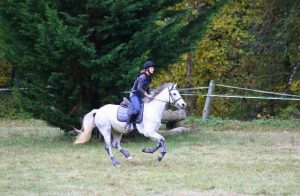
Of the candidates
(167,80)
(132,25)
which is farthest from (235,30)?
(132,25)

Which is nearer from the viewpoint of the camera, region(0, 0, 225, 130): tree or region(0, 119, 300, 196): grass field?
region(0, 119, 300, 196): grass field

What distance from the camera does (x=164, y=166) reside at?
13.5 metres

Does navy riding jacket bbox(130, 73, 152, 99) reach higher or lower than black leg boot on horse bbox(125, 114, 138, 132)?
higher

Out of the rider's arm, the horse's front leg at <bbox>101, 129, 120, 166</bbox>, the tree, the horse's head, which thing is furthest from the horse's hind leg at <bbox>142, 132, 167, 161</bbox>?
the tree

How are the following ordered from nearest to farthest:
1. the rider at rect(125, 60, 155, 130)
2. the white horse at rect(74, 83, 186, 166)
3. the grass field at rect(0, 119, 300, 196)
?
the grass field at rect(0, 119, 300, 196) < the rider at rect(125, 60, 155, 130) < the white horse at rect(74, 83, 186, 166)

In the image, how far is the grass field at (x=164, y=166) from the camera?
1093 cm

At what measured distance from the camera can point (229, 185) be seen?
1115 centimetres

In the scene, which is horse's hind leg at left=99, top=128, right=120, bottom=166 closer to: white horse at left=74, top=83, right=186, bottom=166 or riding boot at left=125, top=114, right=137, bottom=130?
white horse at left=74, top=83, right=186, bottom=166

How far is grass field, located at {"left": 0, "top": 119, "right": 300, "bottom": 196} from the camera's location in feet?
35.9

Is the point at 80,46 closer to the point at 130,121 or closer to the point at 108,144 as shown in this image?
the point at 130,121

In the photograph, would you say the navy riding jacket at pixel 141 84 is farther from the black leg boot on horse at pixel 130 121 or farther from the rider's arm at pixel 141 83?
the black leg boot on horse at pixel 130 121

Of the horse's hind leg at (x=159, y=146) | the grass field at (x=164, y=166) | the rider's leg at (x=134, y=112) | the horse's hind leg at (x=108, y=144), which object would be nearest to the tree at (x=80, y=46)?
the grass field at (x=164, y=166)

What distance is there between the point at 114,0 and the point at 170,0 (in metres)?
2.12

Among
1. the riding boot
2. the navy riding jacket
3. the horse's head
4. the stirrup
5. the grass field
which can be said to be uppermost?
the navy riding jacket
